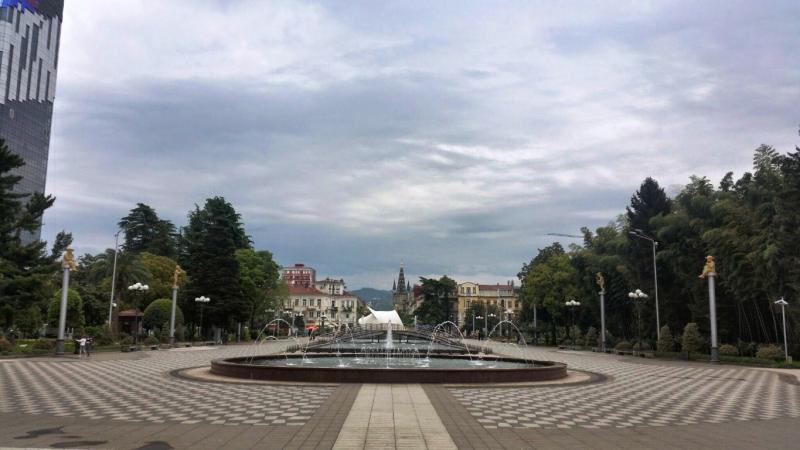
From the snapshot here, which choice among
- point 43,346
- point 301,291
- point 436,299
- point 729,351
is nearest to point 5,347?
point 43,346

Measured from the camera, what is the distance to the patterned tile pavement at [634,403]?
37.6 feet

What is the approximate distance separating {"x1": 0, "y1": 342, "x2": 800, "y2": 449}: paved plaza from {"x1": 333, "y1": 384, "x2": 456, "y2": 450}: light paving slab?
1.1 inches

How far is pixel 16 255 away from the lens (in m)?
31.3

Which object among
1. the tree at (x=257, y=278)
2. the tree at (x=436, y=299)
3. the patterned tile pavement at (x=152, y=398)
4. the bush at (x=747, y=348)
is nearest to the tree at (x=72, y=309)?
the tree at (x=257, y=278)

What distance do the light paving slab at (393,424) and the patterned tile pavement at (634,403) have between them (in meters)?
1.09

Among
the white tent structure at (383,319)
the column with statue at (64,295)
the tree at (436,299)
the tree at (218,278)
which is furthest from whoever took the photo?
the tree at (436,299)

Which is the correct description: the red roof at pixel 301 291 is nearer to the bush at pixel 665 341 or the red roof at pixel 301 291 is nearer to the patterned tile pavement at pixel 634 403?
the bush at pixel 665 341

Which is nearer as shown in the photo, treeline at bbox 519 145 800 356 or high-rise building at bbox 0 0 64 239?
treeline at bbox 519 145 800 356

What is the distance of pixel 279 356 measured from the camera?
26.8 metres

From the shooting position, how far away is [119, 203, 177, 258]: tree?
76812 millimetres

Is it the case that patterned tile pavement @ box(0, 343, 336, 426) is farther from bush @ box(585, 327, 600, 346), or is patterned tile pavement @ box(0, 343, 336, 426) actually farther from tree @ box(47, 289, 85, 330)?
bush @ box(585, 327, 600, 346)

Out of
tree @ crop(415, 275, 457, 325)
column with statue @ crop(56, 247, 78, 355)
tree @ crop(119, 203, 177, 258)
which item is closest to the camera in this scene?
column with statue @ crop(56, 247, 78, 355)

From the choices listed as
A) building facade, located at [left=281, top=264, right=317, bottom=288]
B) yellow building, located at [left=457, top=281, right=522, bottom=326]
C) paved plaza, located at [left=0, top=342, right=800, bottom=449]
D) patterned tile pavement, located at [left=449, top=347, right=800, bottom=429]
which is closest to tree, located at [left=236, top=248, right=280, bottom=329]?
paved plaza, located at [left=0, top=342, right=800, bottom=449]

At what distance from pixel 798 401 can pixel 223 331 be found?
5275 cm
